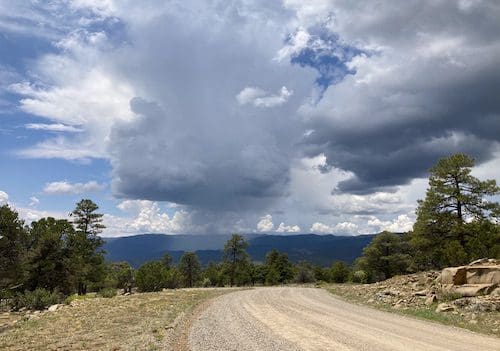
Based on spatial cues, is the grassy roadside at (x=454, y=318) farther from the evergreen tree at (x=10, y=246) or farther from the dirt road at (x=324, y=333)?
the evergreen tree at (x=10, y=246)

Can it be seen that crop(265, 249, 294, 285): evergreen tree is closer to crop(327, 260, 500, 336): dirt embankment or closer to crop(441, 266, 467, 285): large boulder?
crop(327, 260, 500, 336): dirt embankment

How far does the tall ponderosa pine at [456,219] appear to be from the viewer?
38688 mm

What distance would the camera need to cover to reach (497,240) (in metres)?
39.4

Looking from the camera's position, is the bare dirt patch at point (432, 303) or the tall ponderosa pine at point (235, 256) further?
the tall ponderosa pine at point (235, 256)

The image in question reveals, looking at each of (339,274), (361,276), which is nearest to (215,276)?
(339,274)

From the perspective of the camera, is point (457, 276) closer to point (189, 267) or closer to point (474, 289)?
point (474, 289)

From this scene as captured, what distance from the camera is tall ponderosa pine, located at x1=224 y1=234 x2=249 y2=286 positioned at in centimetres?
9219

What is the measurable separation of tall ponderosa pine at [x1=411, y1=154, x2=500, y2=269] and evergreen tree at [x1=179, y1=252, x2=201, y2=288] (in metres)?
72.9

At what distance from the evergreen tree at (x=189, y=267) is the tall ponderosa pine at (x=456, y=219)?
239ft

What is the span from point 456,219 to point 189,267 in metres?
78.3

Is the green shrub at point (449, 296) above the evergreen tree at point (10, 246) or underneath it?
underneath

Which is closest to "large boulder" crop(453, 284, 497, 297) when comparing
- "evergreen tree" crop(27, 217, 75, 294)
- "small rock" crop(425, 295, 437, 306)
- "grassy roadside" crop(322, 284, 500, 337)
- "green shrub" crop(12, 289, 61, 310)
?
"small rock" crop(425, 295, 437, 306)

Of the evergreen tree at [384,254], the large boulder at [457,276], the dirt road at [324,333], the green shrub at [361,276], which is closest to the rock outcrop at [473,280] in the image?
the large boulder at [457,276]

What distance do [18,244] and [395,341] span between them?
121ft
